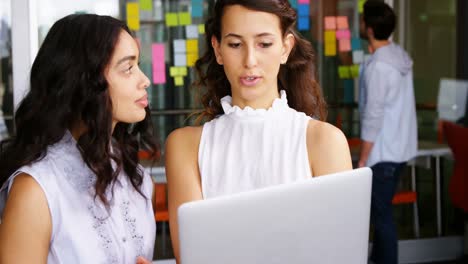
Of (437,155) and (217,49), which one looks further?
(437,155)

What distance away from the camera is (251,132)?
71.1 inches

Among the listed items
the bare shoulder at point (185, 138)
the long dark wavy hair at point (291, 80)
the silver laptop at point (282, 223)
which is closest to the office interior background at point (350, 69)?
the long dark wavy hair at point (291, 80)

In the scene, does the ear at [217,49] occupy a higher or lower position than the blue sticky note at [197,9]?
lower

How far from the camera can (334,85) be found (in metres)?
5.30

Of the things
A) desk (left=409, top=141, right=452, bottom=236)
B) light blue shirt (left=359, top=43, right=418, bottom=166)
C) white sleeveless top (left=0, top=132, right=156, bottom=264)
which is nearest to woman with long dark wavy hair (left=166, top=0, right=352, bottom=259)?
white sleeveless top (left=0, top=132, right=156, bottom=264)

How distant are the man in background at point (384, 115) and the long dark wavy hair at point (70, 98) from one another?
2.82 meters

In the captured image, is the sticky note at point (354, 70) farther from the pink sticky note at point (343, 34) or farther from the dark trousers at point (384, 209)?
the dark trousers at point (384, 209)

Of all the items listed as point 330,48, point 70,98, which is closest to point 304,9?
point 330,48

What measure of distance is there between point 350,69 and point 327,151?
3647 millimetres

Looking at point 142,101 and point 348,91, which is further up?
point 142,101

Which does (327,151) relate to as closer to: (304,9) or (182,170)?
(182,170)

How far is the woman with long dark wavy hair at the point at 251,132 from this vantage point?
1731 millimetres

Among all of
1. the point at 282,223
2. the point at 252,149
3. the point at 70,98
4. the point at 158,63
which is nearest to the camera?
the point at 282,223

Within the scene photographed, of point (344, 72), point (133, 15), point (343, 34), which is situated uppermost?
point (133, 15)
